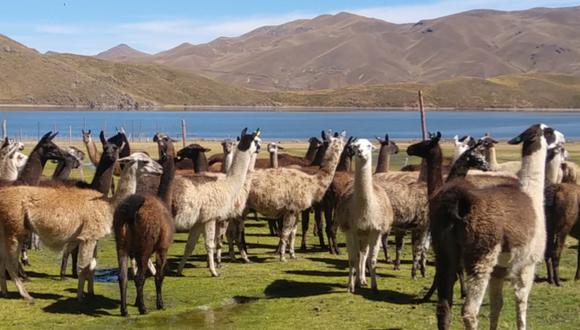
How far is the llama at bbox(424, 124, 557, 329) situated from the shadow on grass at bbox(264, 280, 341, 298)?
12.2 ft

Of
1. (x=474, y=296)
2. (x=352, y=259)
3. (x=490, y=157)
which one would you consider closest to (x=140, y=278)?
(x=352, y=259)

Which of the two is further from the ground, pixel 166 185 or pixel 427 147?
pixel 427 147

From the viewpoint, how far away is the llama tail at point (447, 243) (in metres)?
7.22

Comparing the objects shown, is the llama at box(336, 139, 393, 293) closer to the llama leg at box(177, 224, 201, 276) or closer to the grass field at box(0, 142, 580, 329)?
the grass field at box(0, 142, 580, 329)

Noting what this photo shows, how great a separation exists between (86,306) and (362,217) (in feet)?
13.4

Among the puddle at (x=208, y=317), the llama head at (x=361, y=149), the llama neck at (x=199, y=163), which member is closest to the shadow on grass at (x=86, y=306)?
the puddle at (x=208, y=317)

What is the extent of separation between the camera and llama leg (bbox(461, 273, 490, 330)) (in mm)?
7020

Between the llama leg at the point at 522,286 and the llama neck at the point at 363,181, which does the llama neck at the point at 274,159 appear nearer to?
the llama neck at the point at 363,181

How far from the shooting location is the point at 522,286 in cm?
778

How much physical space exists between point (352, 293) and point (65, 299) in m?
4.12

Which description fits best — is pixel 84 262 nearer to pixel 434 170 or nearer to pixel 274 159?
pixel 434 170

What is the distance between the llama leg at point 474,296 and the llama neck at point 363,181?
396 centimetres

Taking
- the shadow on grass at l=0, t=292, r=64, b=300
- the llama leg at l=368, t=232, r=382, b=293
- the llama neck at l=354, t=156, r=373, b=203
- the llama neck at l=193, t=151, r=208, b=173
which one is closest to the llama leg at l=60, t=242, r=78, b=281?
the shadow on grass at l=0, t=292, r=64, b=300

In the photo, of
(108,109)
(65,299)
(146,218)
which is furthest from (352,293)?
(108,109)
